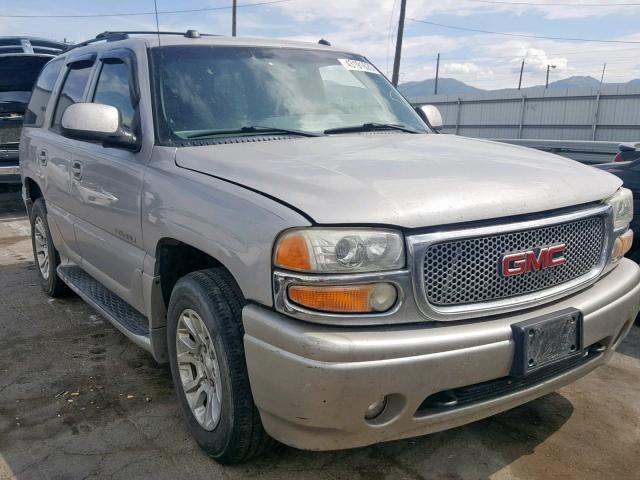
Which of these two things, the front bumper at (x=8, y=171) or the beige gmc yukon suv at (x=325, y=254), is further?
the front bumper at (x=8, y=171)

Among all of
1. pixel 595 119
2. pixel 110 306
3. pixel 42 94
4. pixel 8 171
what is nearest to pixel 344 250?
pixel 110 306

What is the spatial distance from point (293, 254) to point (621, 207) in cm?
172

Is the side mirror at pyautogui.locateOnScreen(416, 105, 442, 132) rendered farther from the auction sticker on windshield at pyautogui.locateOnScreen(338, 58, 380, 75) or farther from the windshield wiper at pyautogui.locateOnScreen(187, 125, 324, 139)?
the windshield wiper at pyautogui.locateOnScreen(187, 125, 324, 139)

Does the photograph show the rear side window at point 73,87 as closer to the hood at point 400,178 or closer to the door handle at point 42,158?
the door handle at point 42,158

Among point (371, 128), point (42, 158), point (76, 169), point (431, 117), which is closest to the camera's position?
point (371, 128)

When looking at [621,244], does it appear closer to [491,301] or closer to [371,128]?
[491,301]

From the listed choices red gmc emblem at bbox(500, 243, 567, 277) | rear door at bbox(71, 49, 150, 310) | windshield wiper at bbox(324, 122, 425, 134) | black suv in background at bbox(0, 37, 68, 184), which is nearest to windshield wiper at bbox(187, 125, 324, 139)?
windshield wiper at bbox(324, 122, 425, 134)

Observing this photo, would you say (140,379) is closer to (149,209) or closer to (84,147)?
(149,209)

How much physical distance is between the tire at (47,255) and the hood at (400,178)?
2.54 meters

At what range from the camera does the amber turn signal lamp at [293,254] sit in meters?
2.11

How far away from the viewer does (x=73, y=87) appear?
14.3ft

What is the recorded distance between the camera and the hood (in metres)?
2.18

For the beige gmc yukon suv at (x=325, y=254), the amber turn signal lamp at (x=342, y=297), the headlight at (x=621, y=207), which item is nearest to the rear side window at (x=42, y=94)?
the beige gmc yukon suv at (x=325, y=254)

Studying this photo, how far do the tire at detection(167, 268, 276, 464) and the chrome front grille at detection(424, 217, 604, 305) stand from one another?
30.9 inches
